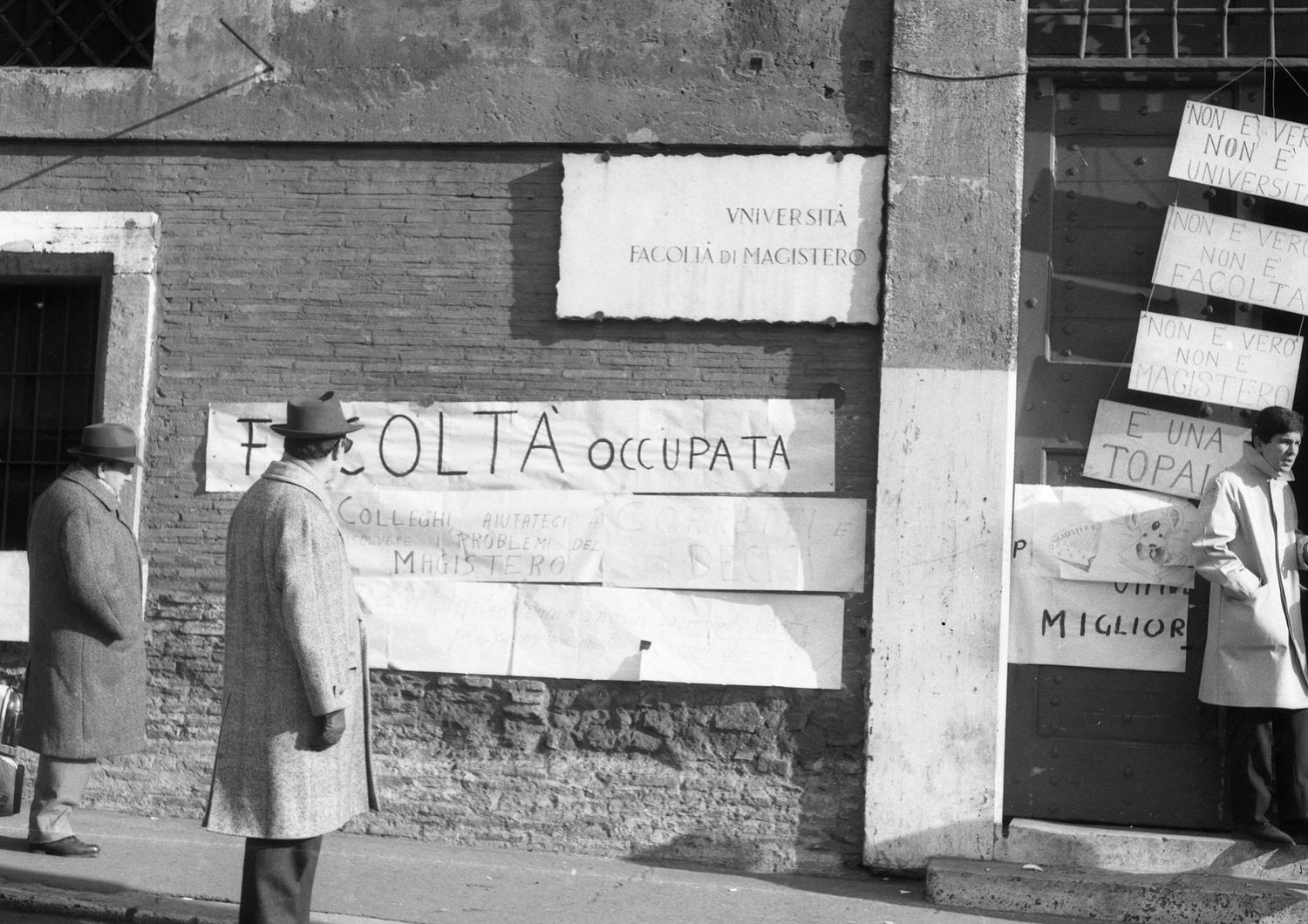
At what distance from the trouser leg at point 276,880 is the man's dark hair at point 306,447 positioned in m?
1.18

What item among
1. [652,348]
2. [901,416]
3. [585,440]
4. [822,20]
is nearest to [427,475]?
[585,440]

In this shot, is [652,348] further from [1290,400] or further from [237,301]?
[1290,400]

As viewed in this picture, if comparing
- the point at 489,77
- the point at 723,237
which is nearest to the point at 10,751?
the point at 489,77

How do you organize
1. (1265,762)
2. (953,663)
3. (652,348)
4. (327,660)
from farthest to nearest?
(652,348), (953,663), (1265,762), (327,660)

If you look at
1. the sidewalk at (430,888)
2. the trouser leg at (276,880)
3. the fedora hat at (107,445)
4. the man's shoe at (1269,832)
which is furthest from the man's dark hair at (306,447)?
the man's shoe at (1269,832)

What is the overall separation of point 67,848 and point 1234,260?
18.5 feet

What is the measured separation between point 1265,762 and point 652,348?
10.5ft

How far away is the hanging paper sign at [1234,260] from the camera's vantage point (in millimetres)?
6578

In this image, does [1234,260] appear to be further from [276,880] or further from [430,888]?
[276,880]

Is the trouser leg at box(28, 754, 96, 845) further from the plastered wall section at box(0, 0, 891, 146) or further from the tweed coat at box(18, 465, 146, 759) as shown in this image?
the plastered wall section at box(0, 0, 891, 146)

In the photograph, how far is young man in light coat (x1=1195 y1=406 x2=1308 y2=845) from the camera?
5.94m

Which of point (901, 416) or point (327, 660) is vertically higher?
point (901, 416)

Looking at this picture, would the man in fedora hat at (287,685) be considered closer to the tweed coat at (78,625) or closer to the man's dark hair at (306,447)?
the man's dark hair at (306,447)

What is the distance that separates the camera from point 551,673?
22.1 feet
